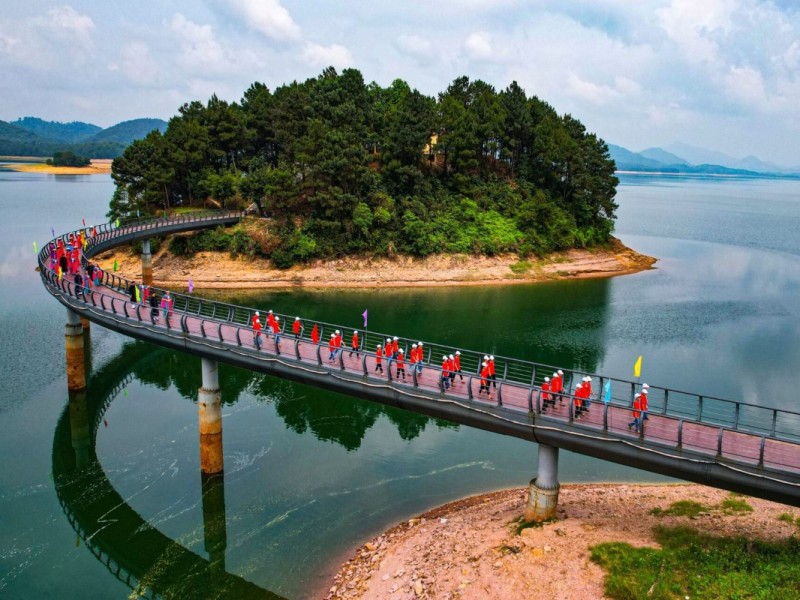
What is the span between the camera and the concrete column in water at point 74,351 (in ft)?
133

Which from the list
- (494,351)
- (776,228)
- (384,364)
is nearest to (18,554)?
(384,364)

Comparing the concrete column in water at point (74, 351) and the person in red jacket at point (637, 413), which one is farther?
the concrete column in water at point (74, 351)

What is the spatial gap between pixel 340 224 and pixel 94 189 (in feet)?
480

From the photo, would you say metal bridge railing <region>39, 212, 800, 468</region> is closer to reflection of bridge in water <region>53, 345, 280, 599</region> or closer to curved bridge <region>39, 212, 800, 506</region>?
curved bridge <region>39, 212, 800, 506</region>

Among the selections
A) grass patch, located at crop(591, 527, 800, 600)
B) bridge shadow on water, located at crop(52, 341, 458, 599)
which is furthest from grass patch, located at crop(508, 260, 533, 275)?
grass patch, located at crop(591, 527, 800, 600)

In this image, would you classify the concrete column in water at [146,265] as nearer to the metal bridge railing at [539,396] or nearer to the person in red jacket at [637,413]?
the metal bridge railing at [539,396]

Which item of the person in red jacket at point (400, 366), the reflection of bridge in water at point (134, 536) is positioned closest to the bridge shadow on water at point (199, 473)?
the reflection of bridge in water at point (134, 536)

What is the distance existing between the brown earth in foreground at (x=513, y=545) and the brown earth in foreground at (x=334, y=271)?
48289 mm

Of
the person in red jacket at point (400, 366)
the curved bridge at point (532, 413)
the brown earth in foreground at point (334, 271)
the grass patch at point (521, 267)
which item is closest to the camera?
the curved bridge at point (532, 413)

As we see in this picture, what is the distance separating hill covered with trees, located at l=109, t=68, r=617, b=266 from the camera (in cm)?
7519

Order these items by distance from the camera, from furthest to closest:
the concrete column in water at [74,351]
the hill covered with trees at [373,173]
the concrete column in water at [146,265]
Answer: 1. the hill covered with trees at [373,173]
2. the concrete column in water at [146,265]
3. the concrete column in water at [74,351]

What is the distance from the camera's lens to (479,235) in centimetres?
8050

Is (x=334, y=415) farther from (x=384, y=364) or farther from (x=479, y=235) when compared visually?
(x=479, y=235)

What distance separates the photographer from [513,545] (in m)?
23.1
